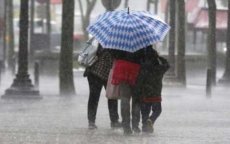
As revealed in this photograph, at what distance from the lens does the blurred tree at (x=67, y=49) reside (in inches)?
826

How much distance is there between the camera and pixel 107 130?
13305mm

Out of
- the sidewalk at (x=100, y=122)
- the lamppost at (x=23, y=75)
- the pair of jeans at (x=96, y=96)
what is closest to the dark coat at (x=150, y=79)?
the sidewalk at (x=100, y=122)

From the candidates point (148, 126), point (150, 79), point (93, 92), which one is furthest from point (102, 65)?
point (148, 126)

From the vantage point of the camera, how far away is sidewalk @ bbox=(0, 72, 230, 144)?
39.8ft

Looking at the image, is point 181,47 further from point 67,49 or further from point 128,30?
point 128,30

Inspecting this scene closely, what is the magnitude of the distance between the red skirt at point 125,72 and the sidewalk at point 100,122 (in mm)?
833

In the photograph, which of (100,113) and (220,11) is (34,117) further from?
(220,11)

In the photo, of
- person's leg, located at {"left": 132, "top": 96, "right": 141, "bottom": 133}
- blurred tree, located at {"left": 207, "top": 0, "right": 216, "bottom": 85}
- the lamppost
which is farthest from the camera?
blurred tree, located at {"left": 207, "top": 0, "right": 216, "bottom": 85}

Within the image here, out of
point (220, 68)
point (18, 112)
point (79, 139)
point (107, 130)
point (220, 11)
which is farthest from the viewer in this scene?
point (220, 11)

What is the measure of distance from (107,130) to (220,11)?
3228 cm

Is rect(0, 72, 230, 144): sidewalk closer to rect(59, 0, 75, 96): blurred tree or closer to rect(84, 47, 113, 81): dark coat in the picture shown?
rect(59, 0, 75, 96): blurred tree

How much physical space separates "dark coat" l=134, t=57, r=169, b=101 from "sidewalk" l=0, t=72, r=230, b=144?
2.07 feet

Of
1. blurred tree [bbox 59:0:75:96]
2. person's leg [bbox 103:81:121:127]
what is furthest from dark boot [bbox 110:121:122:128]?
blurred tree [bbox 59:0:75:96]

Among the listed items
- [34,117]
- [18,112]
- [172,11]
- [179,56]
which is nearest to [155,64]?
[34,117]
